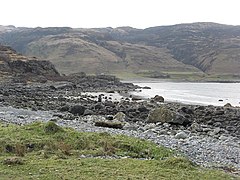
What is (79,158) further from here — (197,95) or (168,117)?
(197,95)

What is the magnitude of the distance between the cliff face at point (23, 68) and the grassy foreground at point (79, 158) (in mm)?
93424

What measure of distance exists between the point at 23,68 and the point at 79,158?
4579 inches

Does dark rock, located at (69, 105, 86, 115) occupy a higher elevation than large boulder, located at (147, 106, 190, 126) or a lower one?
lower

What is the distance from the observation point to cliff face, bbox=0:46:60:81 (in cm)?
11991

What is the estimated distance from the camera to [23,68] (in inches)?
5138

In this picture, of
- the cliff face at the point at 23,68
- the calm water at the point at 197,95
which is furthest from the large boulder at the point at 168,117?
the cliff face at the point at 23,68

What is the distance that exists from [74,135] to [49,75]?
114m

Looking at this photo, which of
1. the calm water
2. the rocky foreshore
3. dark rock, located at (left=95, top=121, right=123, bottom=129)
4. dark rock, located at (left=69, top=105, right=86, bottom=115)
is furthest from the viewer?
the calm water

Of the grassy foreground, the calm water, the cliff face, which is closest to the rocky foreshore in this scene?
the grassy foreground

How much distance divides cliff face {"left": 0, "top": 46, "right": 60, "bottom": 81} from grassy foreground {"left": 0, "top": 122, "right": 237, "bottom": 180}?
9342 cm

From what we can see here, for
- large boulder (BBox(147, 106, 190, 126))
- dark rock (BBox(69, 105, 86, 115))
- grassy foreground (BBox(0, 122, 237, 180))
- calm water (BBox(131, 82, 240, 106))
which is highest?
grassy foreground (BBox(0, 122, 237, 180))

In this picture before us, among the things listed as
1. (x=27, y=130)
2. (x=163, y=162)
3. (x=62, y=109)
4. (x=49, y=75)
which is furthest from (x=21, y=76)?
(x=163, y=162)

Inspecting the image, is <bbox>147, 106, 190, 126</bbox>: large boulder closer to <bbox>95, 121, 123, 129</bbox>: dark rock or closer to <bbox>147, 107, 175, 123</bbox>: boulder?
<bbox>147, 107, 175, 123</bbox>: boulder

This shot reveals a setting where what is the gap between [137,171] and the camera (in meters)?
16.1
